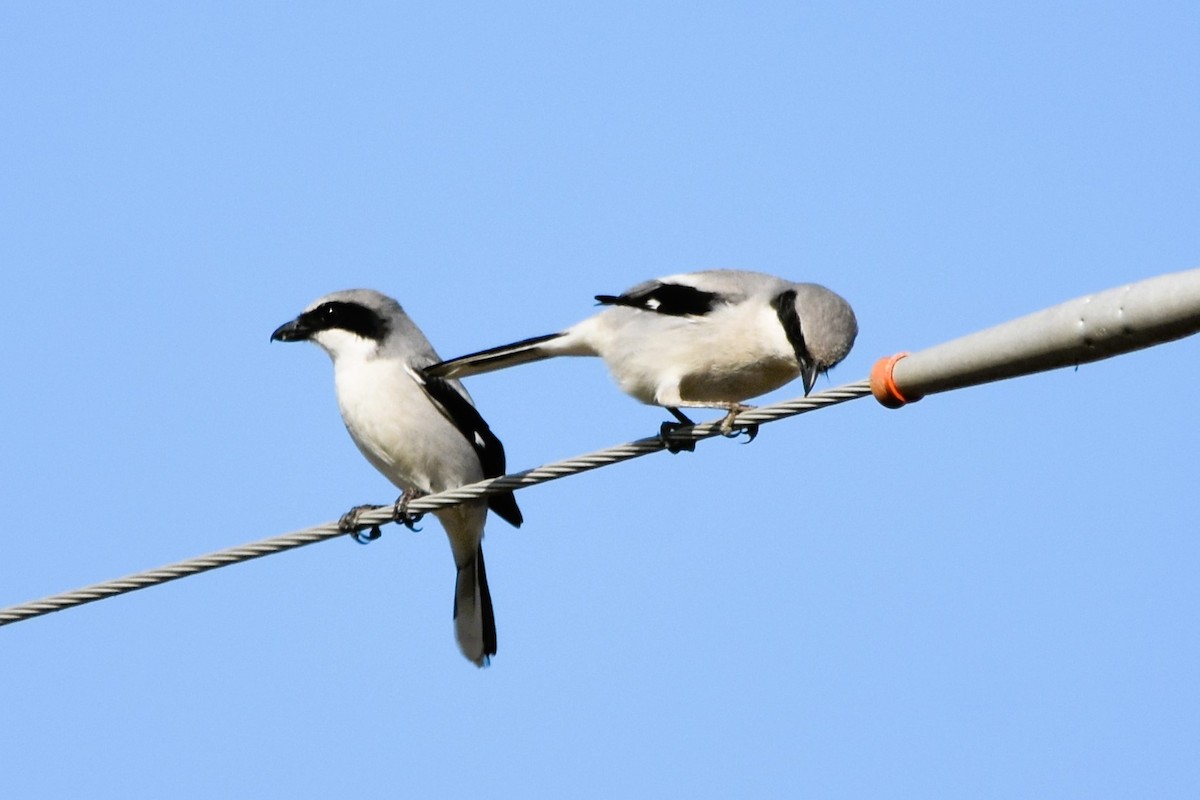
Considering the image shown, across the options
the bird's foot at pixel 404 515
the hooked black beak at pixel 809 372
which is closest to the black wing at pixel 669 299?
the hooked black beak at pixel 809 372

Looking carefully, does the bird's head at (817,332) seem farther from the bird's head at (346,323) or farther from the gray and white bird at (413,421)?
the bird's head at (346,323)

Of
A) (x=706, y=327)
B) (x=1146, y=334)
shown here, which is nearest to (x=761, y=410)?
(x=706, y=327)

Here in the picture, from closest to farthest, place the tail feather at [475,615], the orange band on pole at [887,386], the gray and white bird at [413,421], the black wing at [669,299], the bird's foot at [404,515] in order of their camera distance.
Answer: the orange band on pole at [887,386]
the black wing at [669,299]
the bird's foot at [404,515]
the gray and white bird at [413,421]
the tail feather at [475,615]

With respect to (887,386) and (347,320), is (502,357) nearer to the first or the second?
(347,320)

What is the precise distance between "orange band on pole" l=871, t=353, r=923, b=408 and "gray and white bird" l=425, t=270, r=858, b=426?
1.67 metres

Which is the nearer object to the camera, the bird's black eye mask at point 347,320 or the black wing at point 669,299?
the black wing at point 669,299

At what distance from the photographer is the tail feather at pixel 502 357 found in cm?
764

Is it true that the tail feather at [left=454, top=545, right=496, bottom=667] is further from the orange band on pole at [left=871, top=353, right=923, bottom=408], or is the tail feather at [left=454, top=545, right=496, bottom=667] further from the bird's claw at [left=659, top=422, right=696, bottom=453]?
the orange band on pole at [left=871, top=353, right=923, bottom=408]

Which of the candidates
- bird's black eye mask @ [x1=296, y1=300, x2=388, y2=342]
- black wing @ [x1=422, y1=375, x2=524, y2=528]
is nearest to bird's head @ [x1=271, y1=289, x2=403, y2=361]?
bird's black eye mask @ [x1=296, y1=300, x2=388, y2=342]

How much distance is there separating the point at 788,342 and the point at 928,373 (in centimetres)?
218

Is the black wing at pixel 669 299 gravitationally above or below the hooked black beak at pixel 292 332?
below

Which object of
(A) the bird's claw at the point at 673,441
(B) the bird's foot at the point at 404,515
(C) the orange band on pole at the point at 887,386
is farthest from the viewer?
(B) the bird's foot at the point at 404,515

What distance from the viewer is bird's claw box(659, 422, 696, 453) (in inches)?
262

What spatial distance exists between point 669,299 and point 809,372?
82cm
